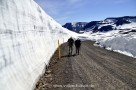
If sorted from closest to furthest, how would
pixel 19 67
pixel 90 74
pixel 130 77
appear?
pixel 19 67 → pixel 130 77 → pixel 90 74

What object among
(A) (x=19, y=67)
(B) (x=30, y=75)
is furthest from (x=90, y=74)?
(A) (x=19, y=67)

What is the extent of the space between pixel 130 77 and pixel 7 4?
25.4 ft

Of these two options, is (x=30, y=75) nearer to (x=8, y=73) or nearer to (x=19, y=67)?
(x=19, y=67)

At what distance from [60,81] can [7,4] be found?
5.01 metres

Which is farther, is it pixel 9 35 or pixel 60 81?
pixel 60 81

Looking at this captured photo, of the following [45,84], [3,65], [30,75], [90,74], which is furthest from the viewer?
[90,74]

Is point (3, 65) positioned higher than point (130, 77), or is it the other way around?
point (3, 65)

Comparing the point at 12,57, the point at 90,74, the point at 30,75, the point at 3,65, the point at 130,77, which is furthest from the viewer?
the point at 90,74

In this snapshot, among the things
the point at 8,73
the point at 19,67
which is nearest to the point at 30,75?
the point at 19,67

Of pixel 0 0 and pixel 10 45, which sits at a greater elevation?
pixel 0 0

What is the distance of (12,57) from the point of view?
7.85m

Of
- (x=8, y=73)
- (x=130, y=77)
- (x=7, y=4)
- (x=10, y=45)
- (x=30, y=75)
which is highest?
(x=7, y=4)

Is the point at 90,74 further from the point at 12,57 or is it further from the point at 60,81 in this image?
the point at 12,57

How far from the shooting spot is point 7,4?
342 inches
